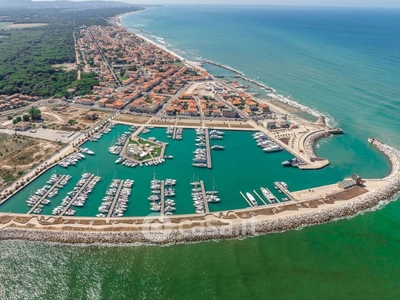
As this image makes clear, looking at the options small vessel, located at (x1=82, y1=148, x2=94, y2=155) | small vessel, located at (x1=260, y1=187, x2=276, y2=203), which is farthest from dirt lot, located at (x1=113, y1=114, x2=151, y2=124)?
small vessel, located at (x1=260, y1=187, x2=276, y2=203)

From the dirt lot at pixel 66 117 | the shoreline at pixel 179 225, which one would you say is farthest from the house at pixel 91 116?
the shoreline at pixel 179 225

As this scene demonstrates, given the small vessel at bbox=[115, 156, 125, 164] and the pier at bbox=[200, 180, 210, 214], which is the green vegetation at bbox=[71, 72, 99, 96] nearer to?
the small vessel at bbox=[115, 156, 125, 164]

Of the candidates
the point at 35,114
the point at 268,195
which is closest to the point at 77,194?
the point at 268,195

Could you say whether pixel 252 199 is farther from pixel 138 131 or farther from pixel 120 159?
pixel 138 131

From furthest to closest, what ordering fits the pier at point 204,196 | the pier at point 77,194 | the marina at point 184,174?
1. the marina at point 184,174
2. the pier at point 204,196
3. the pier at point 77,194

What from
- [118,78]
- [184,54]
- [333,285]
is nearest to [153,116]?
[118,78]

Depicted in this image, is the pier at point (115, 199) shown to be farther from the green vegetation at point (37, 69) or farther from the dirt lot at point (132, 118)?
the green vegetation at point (37, 69)
